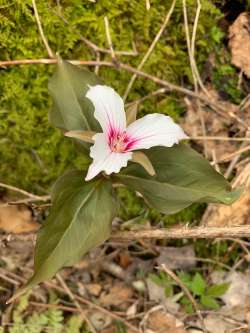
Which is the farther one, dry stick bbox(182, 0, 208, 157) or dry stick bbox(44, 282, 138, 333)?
dry stick bbox(44, 282, 138, 333)

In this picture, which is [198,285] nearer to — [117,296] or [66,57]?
[117,296]

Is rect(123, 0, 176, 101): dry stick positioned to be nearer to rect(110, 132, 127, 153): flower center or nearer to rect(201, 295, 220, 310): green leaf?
rect(110, 132, 127, 153): flower center

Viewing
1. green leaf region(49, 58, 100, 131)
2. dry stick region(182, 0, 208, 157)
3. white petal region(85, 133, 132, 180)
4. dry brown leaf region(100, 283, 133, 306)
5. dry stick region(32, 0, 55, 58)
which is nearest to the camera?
white petal region(85, 133, 132, 180)

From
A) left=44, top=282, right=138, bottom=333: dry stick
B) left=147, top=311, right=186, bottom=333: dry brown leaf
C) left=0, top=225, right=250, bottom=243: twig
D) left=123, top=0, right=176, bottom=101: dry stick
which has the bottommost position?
left=147, top=311, right=186, bottom=333: dry brown leaf

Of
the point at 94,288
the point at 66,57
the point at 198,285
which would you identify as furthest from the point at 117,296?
the point at 66,57

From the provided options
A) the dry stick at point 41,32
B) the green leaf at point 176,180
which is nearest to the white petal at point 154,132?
the green leaf at point 176,180

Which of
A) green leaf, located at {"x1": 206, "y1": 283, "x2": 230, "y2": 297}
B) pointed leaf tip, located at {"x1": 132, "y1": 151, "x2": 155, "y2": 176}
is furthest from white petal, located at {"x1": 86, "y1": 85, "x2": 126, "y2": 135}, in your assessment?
green leaf, located at {"x1": 206, "y1": 283, "x2": 230, "y2": 297}

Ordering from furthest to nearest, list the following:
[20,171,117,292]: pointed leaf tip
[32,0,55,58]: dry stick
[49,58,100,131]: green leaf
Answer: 1. [32,0,55,58]: dry stick
2. [49,58,100,131]: green leaf
3. [20,171,117,292]: pointed leaf tip
